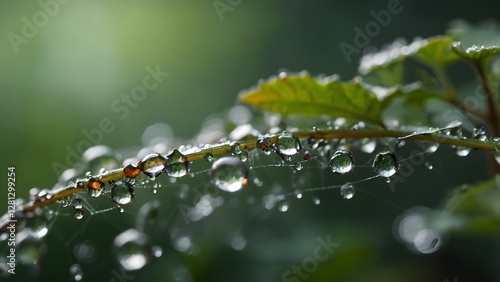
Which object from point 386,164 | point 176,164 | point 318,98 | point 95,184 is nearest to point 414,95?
point 318,98

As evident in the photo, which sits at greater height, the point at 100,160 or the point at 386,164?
the point at 100,160

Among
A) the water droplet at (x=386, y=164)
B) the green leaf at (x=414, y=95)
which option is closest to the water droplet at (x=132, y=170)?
the water droplet at (x=386, y=164)

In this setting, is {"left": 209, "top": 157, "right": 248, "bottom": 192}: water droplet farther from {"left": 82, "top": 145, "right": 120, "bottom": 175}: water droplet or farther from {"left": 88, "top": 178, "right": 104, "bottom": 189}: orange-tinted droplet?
{"left": 82, "top": 145, "right": 120, "bottom": 175}: water droplet

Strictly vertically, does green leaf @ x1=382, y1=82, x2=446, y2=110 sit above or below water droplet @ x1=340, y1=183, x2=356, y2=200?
above

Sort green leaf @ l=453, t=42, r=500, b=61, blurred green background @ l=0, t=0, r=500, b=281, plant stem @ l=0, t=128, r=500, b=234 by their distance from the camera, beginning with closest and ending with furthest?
plant stem @ l=0, t=128, r=500, b=234, green leaf @ l=453, t=42, r=500, b=61, blurred green background @ l=0, t=0, r=500, b=281

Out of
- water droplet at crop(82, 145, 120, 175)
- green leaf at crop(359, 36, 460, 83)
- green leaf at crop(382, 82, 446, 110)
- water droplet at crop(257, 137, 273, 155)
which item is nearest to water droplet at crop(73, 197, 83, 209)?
water droplet at crop(82, 145, 120, 175)

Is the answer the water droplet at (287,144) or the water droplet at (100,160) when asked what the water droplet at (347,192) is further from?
the water droplet at (100,160)

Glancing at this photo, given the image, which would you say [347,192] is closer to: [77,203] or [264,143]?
[264,143]
